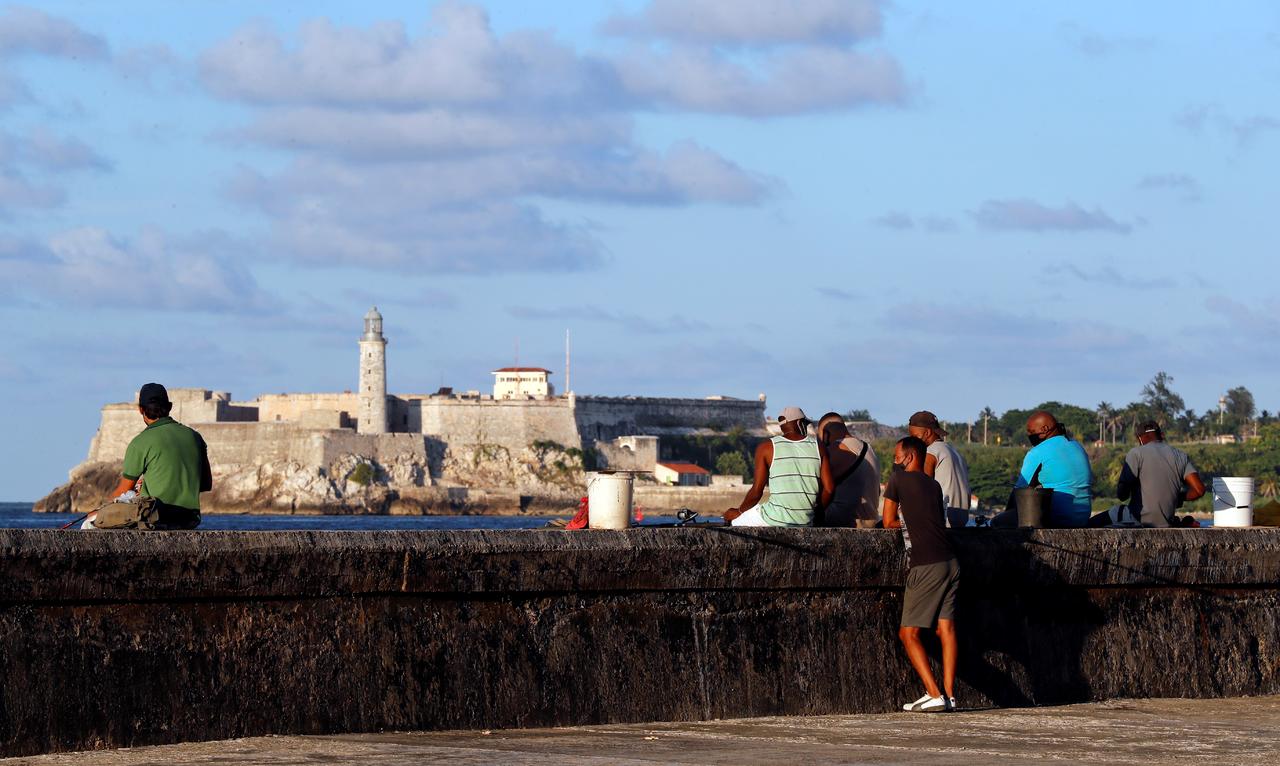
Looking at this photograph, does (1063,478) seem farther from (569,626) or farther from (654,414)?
(654,414)

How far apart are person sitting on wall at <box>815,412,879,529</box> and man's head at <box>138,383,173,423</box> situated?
9.05 feet

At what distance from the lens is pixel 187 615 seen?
5.93 metres

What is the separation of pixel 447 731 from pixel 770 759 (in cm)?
116

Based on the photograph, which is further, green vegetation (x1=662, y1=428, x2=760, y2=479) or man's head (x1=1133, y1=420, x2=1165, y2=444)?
green vegetation (x1=662, y1=428, x2=760, y2=479)

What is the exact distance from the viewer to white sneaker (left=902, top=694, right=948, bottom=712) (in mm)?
7102

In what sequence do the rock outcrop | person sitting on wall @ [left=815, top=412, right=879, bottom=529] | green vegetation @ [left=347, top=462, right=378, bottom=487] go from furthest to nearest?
1. the rock outcrop
2. green vegetation @ [left=347, top=462, right=378, bottom=487]
3. person sitting on wall @ [left=815, top=412, right=879, bottom=529]

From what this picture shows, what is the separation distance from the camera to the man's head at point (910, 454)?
7.57 m

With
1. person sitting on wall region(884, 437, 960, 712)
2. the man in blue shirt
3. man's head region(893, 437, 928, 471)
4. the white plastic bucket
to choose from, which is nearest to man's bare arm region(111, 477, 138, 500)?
the white plastic bucket

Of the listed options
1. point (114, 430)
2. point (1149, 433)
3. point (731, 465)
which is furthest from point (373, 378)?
point (1149, 433)

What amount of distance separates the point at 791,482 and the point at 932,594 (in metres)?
0.81

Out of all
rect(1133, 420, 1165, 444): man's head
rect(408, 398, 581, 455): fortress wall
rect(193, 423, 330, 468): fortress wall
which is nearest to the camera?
rect(1133, 420, 1165, 444): man's head

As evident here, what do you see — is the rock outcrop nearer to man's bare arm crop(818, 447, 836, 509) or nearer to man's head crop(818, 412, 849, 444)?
man's head crop(818, 412, 849, 444)

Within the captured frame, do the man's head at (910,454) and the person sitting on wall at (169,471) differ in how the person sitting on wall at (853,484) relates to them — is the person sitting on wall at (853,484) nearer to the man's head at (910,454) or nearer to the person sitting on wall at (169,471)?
the man's head at (910,454)

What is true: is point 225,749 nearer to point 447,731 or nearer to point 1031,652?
point 447,731
